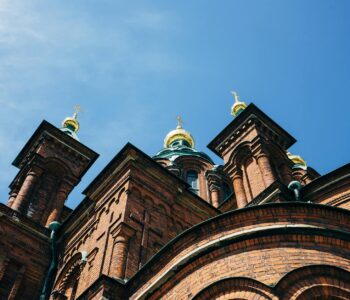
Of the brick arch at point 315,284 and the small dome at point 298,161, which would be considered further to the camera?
the small dome at point 298,161

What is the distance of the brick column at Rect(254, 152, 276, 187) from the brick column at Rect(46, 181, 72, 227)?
8.83 metres

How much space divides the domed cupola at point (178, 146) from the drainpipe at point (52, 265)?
1735 cm

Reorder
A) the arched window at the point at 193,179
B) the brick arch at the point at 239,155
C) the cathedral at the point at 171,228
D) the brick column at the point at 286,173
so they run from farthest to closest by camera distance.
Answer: the arched window at the point at 193,179 → the brick arch at the point at 239,155 → the brick column at the point at 286,173 → the cathedral at the point at 171,228

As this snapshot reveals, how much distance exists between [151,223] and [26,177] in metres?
9.45

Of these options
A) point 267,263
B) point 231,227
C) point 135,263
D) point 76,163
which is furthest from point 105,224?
point 76,163

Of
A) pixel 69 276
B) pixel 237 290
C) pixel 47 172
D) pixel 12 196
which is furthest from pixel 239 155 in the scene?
pixel 237 290

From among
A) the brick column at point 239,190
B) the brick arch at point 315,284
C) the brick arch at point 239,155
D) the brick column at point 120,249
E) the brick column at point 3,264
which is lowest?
the brick arch at point 315,284

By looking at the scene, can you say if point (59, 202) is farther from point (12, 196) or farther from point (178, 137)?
point (178, 137)

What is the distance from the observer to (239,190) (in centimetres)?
1931

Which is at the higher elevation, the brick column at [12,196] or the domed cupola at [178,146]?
the domed cupola at [178,146]

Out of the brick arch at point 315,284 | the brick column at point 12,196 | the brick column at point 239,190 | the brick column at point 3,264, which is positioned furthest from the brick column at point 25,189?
the brick arch at point 315,284

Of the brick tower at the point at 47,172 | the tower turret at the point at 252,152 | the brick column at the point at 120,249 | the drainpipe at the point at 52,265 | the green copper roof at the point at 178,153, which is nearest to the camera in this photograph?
the brick column at the point at 120,249

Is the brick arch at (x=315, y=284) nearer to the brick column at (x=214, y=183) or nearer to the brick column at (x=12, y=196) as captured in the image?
the brick column at (x=12, y=196)

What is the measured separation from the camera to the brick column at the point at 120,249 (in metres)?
12.9
